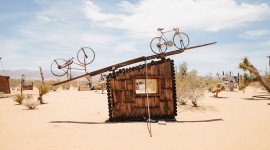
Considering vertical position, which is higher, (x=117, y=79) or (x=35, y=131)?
(x=117, y=79)

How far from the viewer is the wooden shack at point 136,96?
1373 centimetres

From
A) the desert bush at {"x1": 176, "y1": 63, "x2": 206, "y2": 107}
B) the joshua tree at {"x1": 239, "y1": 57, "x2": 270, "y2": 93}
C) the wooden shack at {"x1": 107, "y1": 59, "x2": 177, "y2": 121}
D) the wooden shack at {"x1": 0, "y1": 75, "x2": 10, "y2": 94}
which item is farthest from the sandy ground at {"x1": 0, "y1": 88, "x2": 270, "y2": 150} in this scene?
the wooden shack at {"x1": 0, "y1": 75, "x2": 10, "y2": 94}

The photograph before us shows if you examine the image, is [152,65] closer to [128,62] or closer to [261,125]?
[128,62]

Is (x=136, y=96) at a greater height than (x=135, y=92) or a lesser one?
lesser

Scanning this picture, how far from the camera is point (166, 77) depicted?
46.5 feet

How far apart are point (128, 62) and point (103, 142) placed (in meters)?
5.46

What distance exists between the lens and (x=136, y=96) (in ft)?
45.5

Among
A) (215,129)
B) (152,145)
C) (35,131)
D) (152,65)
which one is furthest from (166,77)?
(35,131)

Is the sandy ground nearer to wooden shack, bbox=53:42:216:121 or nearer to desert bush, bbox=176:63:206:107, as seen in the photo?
wooden shack, bbox=53:42:216:121

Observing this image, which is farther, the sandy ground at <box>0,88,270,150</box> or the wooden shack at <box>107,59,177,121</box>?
the wooden shack at <box>107,59,177,121</box>

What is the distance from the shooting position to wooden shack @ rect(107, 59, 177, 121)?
13.7m

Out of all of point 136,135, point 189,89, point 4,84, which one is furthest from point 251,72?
point 4,84

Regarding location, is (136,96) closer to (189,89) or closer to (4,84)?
(189,89)

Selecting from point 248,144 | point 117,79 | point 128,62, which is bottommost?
point 248,144
